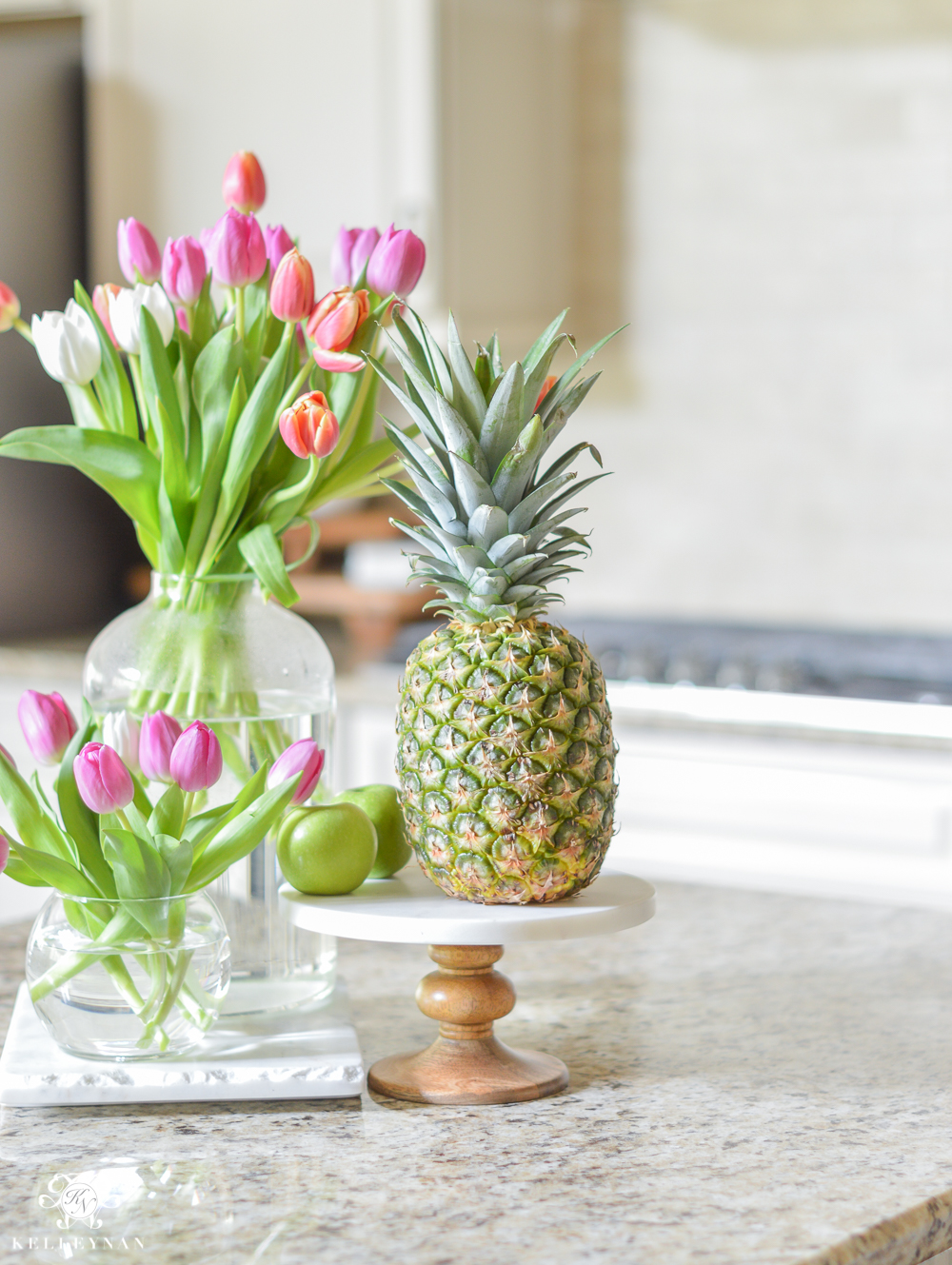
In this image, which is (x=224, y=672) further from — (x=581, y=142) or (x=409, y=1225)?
(x=581, y=142)

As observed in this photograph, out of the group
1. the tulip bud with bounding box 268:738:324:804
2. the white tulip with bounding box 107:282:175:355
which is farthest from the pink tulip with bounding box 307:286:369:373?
the tulip bud with bounding box 268:738:324:804

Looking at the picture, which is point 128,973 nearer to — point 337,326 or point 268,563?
point 268,563

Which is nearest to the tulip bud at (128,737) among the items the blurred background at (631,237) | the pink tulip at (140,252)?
the pink tulip at (140,252)

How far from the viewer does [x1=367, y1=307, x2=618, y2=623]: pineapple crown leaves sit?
940 millimetres

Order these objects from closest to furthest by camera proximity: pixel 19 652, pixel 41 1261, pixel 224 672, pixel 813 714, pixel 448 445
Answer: pixel 41 1261 < pixel 448 445 < pixel 224 672 < pixel 813 714 < pixel 19 652

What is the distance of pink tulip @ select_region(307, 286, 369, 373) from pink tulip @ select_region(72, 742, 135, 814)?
0.29 metres

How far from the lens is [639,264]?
3301mm

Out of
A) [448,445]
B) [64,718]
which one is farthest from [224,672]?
[448,445]

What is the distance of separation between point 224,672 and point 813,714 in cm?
162

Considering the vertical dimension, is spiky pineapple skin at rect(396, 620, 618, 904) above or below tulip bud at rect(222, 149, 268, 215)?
below

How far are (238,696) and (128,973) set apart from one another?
0.23m

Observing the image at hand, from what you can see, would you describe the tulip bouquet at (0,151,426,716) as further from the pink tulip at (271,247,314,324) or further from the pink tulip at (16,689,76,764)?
the pink tulip at (16,689,76,764)

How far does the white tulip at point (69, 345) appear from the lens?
1011 millimetres

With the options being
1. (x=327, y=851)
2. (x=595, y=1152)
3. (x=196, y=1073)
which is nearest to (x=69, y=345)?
(x=327, y=851)
